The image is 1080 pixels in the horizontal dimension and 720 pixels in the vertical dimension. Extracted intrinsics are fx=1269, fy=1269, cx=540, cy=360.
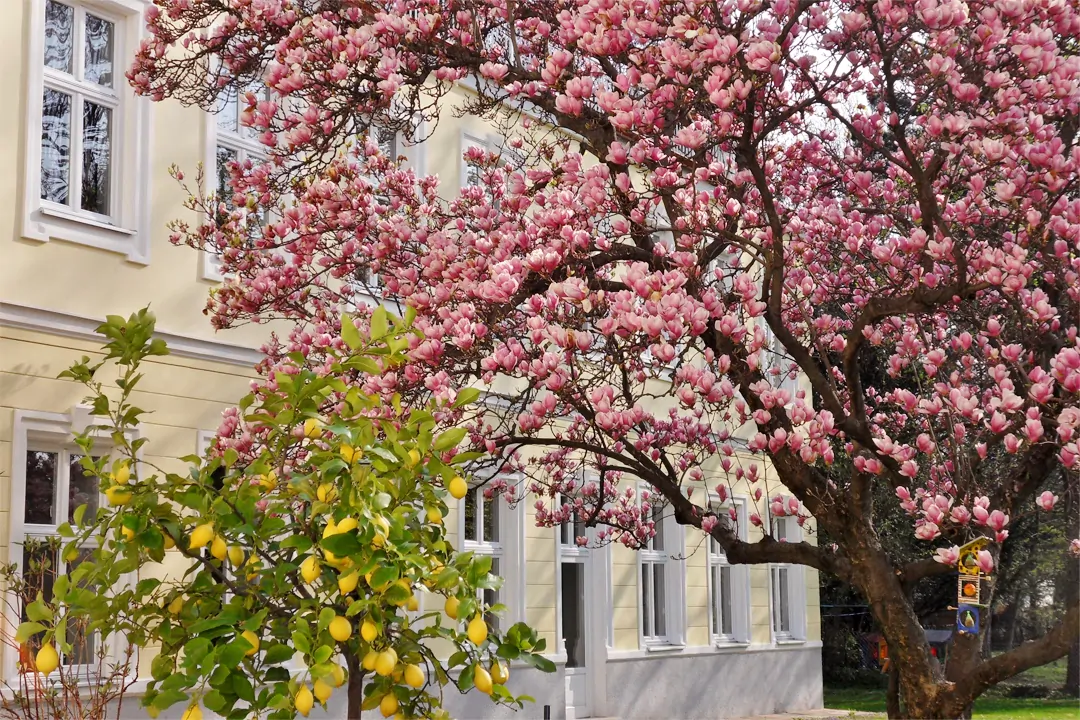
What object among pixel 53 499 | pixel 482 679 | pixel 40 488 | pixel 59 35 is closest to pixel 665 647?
pixel 53 499

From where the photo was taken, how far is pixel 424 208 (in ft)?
30.3

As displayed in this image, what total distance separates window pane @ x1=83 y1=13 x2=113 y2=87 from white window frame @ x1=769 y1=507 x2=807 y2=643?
1342 cm

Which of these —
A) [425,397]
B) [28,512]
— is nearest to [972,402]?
[425,397]

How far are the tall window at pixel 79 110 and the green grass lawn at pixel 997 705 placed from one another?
49.0 feet

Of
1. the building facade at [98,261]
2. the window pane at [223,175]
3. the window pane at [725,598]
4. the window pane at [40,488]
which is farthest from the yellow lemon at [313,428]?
the window pane at [725,598]

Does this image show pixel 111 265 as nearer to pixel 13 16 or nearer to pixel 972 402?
pixel 13 16

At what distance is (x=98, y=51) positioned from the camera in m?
10.5

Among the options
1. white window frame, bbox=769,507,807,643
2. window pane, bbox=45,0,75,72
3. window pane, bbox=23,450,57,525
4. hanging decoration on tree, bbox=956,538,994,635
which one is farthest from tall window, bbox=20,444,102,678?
white window frame, bbox=769,507,807,643

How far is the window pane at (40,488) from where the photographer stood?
969 centimetres

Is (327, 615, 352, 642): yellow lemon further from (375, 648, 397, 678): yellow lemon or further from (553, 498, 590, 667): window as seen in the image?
(553, 498, 590, 667): window

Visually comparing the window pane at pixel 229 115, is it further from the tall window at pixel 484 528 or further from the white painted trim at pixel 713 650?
the white painted trim at pixel 713 650

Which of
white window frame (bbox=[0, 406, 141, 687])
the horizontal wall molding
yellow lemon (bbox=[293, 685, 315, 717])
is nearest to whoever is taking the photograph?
yellow lemon (bbox=[293, 685, 315, 717])

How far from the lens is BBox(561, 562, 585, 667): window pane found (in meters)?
15.8

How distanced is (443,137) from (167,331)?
4.45m
